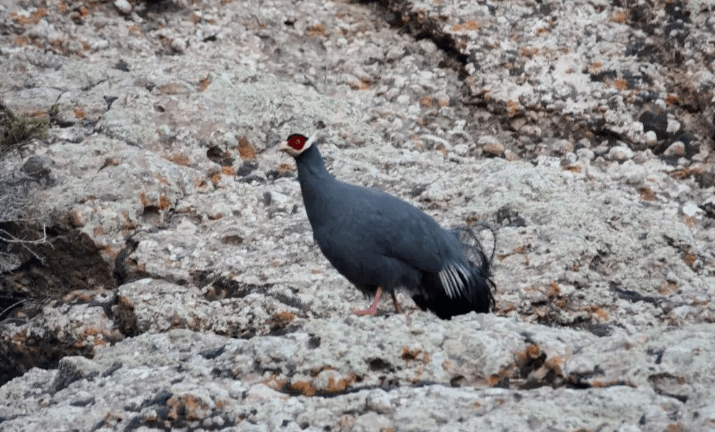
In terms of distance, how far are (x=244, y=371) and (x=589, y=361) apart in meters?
1.37

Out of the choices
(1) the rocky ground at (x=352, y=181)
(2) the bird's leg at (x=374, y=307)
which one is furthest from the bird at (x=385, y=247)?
(1) the rocky ground at (x=352, y=181)

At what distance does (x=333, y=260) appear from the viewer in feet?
14.8

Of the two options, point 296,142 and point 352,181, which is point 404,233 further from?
point 352,181

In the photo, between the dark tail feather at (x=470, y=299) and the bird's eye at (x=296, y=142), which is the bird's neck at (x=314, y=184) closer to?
the bird's eye at (x=296, y=142)

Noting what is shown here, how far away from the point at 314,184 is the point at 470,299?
1.02 m

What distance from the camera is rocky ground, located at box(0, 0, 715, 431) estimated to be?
135 inches

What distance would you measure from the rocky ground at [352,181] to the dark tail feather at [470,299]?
19cm

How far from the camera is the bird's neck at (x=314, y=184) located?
15.1 ft

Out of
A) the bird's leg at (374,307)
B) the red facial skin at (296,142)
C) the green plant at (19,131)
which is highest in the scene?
the red facial skin at (296,142)

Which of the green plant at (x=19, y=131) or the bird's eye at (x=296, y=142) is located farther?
the green plant at (x=19, y=131)

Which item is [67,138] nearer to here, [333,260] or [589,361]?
[333,260]

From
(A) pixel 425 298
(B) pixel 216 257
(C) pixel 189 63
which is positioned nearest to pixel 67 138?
(C) pixel 189 63

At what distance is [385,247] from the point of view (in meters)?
4.50

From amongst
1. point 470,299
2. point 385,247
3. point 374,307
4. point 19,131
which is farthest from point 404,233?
point 19,131
